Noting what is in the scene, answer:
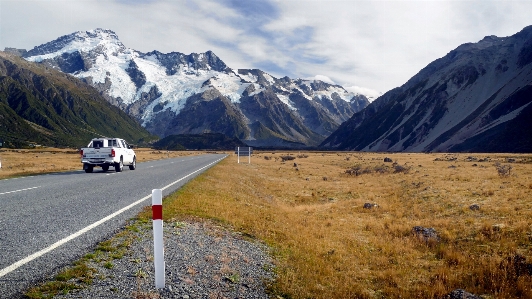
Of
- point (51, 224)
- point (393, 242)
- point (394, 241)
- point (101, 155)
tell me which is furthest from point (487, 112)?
point (51, 224)

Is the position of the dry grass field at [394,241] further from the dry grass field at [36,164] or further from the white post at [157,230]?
the dry grass field at [36,164]

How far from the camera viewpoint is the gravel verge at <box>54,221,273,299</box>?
5863mm

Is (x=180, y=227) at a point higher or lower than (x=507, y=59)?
lower

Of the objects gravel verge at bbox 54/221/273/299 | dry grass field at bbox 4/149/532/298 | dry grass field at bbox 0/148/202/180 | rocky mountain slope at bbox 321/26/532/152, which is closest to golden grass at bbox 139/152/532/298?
dry grass field at bbox 4/149/532/298

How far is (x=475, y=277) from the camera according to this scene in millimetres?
8742

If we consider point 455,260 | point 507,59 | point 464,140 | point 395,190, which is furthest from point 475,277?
point 507,59

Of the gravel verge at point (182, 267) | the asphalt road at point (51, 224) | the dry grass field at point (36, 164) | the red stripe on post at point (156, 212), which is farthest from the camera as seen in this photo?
the dry grass field at point (36, 164)

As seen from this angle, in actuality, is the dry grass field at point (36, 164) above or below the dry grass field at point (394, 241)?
above

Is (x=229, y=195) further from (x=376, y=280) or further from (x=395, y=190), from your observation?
(x=395, y=190)

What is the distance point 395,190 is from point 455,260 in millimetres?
17763

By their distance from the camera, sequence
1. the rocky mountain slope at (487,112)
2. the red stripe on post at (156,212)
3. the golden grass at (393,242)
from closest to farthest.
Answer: the red stripe on post at (156,212) → the golden grass at (393,242) → the rocky mountain slope at (487,112)

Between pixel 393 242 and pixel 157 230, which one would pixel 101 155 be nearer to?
pixel 393 242

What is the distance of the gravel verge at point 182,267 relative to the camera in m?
5.86

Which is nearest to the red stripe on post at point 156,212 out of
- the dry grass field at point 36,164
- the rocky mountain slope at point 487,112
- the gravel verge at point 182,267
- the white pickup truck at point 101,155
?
the gravel verge at point 182,267
